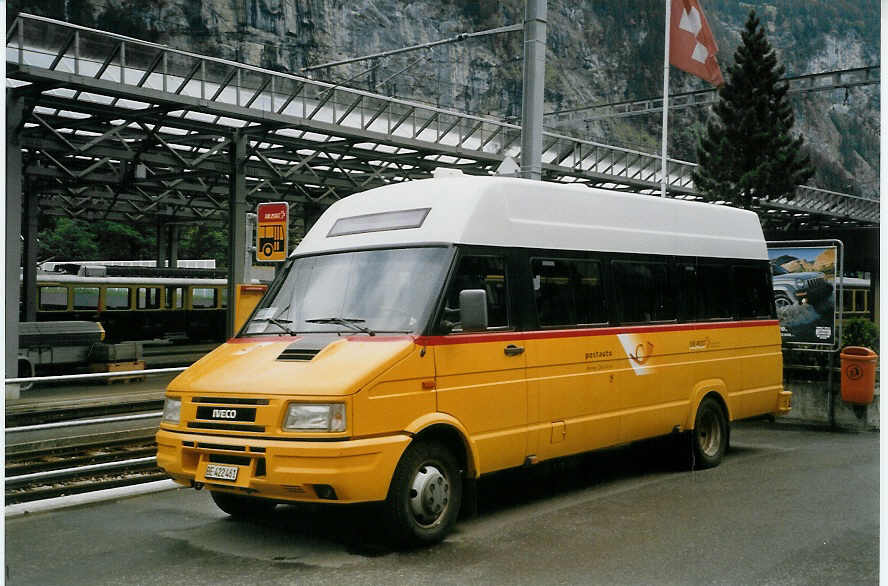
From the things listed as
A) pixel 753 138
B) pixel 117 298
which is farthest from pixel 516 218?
pixel 753 138

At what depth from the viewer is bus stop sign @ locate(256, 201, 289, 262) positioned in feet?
43.4

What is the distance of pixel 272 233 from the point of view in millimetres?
13367

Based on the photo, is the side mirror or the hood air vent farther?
the side mirror

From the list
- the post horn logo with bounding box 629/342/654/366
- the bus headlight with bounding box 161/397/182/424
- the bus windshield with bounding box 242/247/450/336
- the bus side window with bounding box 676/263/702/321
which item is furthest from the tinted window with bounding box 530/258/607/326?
the bus headlight with bounding box 161/397/182/424

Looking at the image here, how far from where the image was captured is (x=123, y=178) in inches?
1282

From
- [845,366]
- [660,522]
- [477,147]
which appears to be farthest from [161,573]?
[477,147]

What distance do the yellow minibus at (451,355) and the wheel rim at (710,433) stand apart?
0.07 ft

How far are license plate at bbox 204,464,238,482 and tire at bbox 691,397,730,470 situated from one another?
5.44 meters

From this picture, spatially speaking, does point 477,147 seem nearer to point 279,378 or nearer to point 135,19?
point 279,378

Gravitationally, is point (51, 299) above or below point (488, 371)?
above

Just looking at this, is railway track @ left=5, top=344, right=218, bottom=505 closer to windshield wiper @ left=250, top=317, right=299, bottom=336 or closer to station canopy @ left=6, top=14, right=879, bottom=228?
windshield wiper @ left=250, top=317, right=299, bottom=336

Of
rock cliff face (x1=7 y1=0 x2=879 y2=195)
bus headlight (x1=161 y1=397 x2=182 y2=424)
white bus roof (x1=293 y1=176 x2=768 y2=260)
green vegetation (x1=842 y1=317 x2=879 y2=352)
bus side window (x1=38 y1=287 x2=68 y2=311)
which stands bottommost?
bus headlight (x1=161 y1=397 x2=182 y2=424)

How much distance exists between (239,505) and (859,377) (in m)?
9.46

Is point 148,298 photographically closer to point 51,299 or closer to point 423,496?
point 51,299
